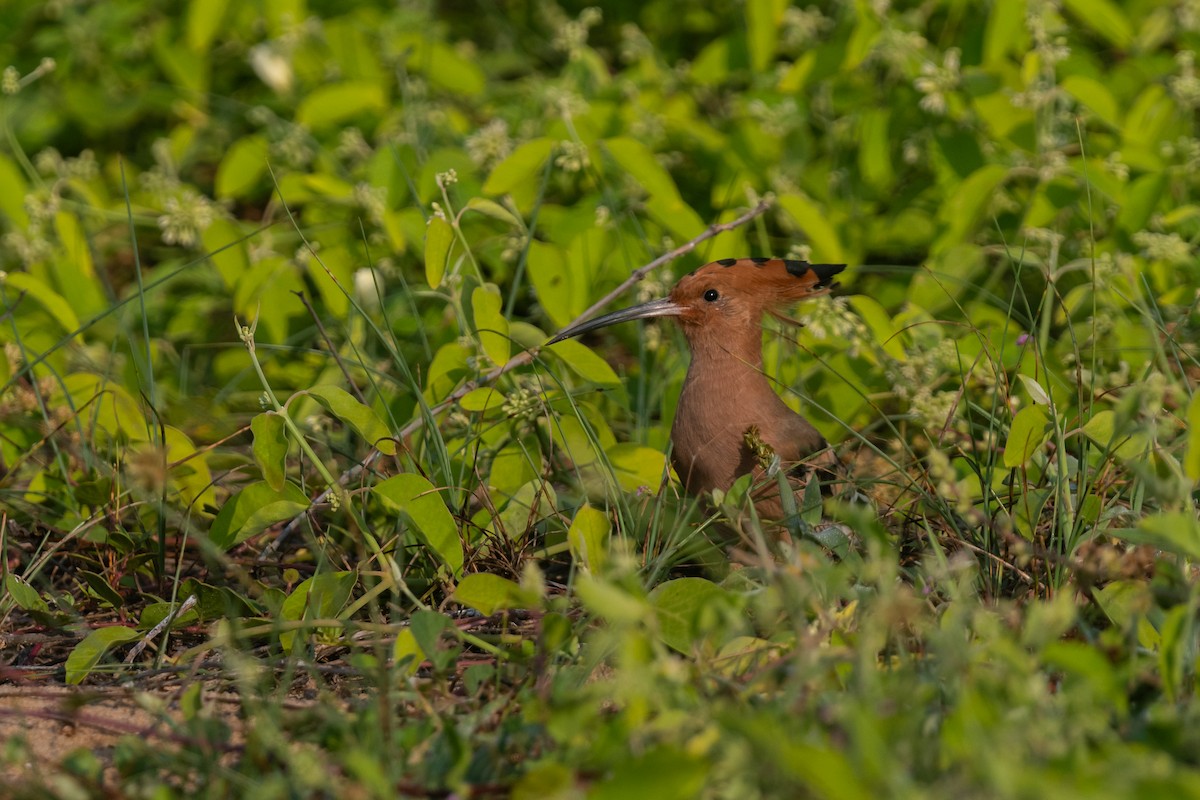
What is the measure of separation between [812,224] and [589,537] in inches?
58.3

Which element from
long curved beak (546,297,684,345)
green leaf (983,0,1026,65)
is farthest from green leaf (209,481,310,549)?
green leaf (983,0,1026,65)

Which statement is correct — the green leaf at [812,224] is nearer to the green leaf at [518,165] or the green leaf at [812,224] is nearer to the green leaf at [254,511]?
the green leaf at [518,165]

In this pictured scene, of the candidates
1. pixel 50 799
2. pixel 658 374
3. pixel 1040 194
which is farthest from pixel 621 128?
pixel 50 799

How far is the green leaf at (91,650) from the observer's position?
2406 millimetres

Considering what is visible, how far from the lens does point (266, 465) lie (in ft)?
8.25

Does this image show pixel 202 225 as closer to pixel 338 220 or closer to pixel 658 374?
pixel 338 220

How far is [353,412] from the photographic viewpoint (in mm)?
2586

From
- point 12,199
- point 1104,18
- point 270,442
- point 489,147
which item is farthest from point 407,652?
point 1104,18

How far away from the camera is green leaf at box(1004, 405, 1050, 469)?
2555mm

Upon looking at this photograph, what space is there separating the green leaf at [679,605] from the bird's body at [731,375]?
1.66ft

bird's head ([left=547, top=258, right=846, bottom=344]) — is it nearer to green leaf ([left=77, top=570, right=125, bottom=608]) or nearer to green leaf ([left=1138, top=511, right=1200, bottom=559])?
green leaf ([left=77, top=570, right=125, bottom=608])

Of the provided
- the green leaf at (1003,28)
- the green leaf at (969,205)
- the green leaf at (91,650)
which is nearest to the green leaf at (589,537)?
the green leaf at (91,650)

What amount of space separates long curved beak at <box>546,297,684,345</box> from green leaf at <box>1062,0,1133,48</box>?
1.65m

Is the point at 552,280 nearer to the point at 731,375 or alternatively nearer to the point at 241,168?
the point at 731,375
